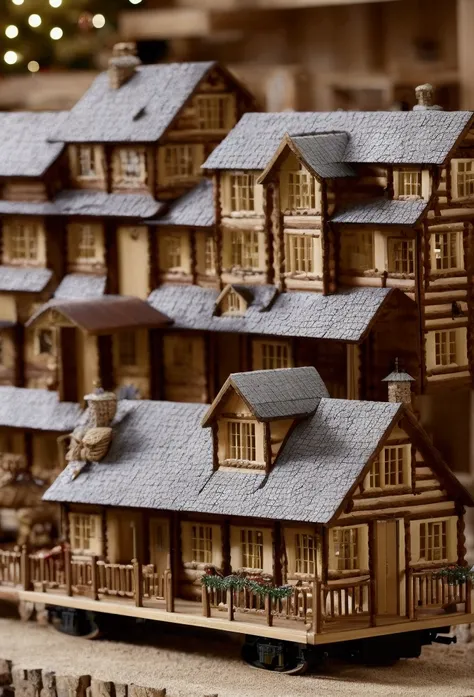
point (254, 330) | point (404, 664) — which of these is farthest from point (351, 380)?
point (404, 664)

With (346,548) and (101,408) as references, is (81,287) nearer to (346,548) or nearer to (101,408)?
(101,408)

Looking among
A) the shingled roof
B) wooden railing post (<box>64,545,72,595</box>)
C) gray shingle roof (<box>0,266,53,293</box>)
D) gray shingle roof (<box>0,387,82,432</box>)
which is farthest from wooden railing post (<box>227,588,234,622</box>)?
gray shingle roof (<box>0,266,53,293</box>)

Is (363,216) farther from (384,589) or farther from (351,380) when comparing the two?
(384,589)

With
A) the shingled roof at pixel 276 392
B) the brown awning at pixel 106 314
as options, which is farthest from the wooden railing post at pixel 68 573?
the brown awning at pixel 106 314

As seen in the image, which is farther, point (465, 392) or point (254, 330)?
point (465, 392)

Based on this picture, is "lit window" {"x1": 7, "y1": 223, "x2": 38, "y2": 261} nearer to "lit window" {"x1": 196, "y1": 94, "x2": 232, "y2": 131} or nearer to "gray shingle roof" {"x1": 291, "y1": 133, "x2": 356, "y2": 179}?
"lit window" {"x1": 196, "y1": 94, "x2": 232, "y2": 131}

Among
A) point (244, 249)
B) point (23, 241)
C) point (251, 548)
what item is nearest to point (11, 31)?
point (23, 241)

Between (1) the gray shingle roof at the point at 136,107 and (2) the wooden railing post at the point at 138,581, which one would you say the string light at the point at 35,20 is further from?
(2) the wooden railing post at the point at 138,581
